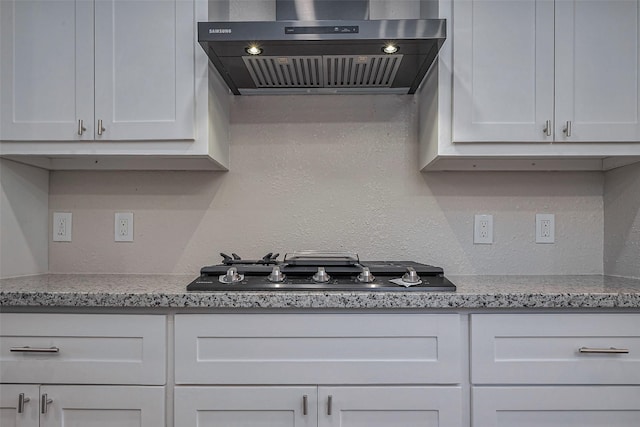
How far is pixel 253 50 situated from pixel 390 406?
1.18 m

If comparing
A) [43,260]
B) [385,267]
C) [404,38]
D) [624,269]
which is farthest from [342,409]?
[43,260]

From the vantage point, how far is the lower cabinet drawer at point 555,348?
1.13 metres

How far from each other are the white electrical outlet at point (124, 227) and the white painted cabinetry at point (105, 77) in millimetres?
380

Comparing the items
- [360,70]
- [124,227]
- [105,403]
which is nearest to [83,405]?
[105,403]

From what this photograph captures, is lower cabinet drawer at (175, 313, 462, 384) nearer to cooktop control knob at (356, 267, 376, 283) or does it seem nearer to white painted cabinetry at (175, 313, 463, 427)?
white painted cabinetry at (175, 313, 463, 427)

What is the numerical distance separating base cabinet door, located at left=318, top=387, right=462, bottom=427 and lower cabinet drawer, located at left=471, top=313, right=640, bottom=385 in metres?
0.11

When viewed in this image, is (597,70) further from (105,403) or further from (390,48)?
(105,403)

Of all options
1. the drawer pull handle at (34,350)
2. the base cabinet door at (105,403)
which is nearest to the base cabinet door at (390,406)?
the base cabinet door at (105,403)

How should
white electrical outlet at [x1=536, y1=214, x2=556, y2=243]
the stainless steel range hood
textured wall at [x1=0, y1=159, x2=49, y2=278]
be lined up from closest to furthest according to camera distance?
the stainless steel range hood < textured wall at [x1=0, y1=159, x2=49, y2=278] < white electrical outlet at [x1=536, y1=214, x2=556, y2=243]

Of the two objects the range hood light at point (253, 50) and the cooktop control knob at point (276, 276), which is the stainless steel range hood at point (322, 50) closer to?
the range hood light at point (253, 50)

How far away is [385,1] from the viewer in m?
1.70

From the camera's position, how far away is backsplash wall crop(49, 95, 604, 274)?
1676 mm

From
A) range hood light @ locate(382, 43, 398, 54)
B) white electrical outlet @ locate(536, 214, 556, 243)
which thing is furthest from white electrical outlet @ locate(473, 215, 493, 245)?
range hood light @ locate(382, 43, 398, 54)

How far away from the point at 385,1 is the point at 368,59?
507 mm
